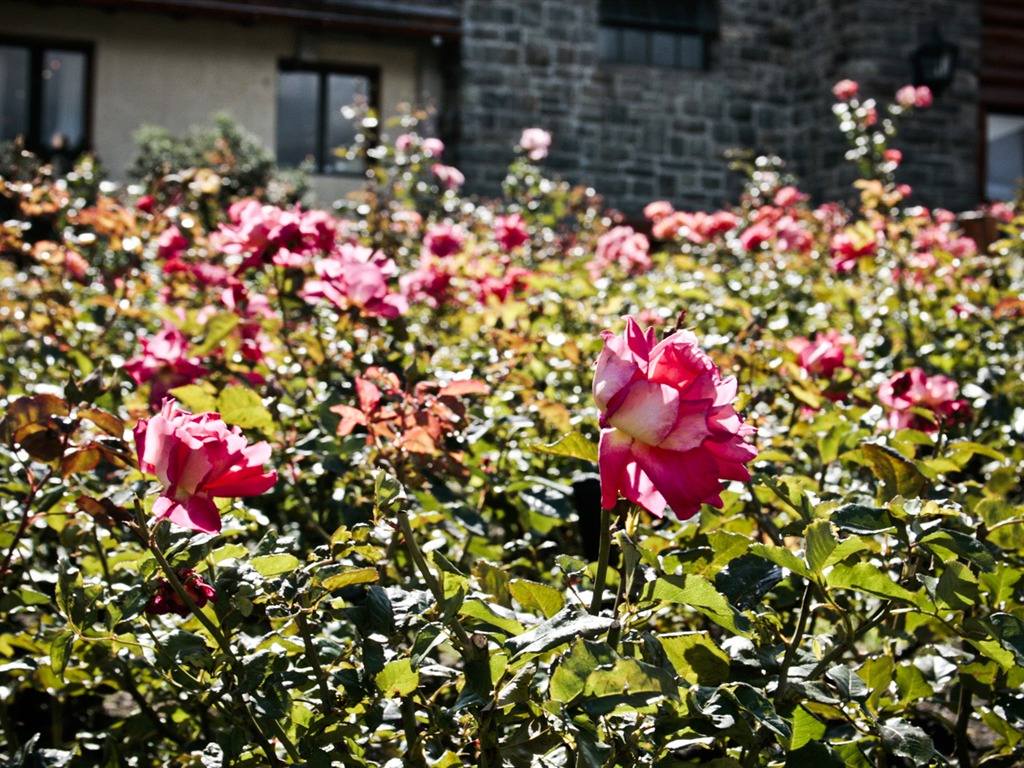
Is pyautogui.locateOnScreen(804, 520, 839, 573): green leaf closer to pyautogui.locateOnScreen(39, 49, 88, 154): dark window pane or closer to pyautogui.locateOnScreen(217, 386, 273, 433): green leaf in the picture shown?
pyautogui.locateOnScreen(217, 386, 273, 433): green leaf

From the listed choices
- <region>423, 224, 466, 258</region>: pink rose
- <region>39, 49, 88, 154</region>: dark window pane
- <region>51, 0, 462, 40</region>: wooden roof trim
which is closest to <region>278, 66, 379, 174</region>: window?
<region>51, 0, 462, 40</region>: wooden roof trim

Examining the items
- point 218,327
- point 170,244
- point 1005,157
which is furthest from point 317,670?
point 1005,157

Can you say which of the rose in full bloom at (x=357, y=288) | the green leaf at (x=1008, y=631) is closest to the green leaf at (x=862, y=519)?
the green leaf at (x=1008, y=631)

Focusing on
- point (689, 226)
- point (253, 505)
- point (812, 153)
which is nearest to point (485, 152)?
point (812, 153)

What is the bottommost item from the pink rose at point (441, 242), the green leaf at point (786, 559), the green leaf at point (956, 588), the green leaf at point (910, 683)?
the green leaf at point (910, 683)

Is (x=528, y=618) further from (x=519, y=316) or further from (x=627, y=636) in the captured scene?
(x=519, y=316)

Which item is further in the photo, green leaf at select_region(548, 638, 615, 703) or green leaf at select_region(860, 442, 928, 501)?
green leaf at select_region(860, 442, 928, 501)

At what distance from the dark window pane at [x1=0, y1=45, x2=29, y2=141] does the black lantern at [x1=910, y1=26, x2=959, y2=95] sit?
8.56 metres

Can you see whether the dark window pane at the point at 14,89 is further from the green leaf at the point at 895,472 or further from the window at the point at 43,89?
the green leaf at the point at 895,472

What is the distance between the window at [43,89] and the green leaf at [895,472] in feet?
37.2

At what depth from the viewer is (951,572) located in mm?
953

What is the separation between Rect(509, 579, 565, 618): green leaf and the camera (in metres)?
0.94

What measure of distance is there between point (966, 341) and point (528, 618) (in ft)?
5.85

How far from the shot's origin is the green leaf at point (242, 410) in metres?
1.41
